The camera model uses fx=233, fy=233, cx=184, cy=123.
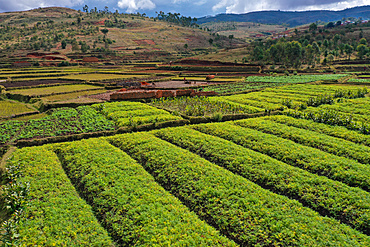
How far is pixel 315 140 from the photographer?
76.2ft

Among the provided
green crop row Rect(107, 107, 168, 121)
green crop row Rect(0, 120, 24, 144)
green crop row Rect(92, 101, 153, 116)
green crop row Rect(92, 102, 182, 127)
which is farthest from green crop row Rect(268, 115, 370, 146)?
green crop row Rect(0, 120, 24, 144)

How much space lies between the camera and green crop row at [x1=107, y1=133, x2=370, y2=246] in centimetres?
1179

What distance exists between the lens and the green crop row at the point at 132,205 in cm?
1199

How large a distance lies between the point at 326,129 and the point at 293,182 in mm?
14257

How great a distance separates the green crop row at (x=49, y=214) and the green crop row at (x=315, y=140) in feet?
65.5

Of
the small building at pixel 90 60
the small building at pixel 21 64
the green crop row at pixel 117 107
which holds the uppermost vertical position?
the small building at pixel 90 60

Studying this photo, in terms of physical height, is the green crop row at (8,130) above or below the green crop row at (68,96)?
below

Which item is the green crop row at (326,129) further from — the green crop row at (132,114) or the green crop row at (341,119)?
the green crop row at (132,114)

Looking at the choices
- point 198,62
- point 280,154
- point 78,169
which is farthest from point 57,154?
point 198,62

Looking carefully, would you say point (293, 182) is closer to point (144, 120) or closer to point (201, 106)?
point (144, 120)

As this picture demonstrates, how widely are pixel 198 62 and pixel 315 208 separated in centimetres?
10019

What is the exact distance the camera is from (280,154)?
20453mm

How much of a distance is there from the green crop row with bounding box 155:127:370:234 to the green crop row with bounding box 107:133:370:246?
0.96 meters

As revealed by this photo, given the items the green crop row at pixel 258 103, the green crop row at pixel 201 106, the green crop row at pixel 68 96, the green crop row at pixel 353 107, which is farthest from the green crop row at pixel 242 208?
the green crop row at pixel 68 96
